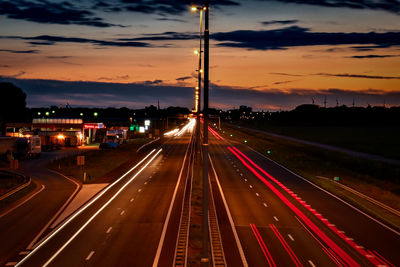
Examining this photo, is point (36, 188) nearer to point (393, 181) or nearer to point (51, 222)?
point (51, 222)

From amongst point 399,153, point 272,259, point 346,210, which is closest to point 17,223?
point 272,259

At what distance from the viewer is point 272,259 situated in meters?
19.1

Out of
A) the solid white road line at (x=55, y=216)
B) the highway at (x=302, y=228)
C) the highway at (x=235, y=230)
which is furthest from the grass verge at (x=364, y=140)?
the solid white road line at (x=55, y=216)

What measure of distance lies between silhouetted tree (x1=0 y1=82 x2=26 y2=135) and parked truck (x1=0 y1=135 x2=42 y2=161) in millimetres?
81961

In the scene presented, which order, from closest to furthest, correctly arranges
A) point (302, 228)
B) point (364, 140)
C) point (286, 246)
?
1. point (286, 246)
2. point (302, 228)
3. point (364, 140)

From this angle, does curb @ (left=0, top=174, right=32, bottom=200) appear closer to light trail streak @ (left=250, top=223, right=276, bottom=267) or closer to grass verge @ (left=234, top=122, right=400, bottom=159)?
light trail streak @ (left=250, top=223, right=276, bottom=267)

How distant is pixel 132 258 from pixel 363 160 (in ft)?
180

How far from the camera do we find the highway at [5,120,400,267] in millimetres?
19234

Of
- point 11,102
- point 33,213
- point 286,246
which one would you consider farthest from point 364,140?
point 11,102

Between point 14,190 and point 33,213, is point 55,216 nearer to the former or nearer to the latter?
point 33,213

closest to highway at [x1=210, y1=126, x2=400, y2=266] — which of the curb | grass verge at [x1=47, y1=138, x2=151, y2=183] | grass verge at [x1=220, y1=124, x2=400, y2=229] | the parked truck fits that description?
grass verge at [x1=220, y1=124, x2=400, y2=229]

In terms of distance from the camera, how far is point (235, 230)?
2406 cm

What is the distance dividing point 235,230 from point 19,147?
154 feet

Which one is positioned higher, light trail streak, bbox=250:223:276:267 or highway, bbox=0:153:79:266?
light trail streak, bbox=250:223:276:267
